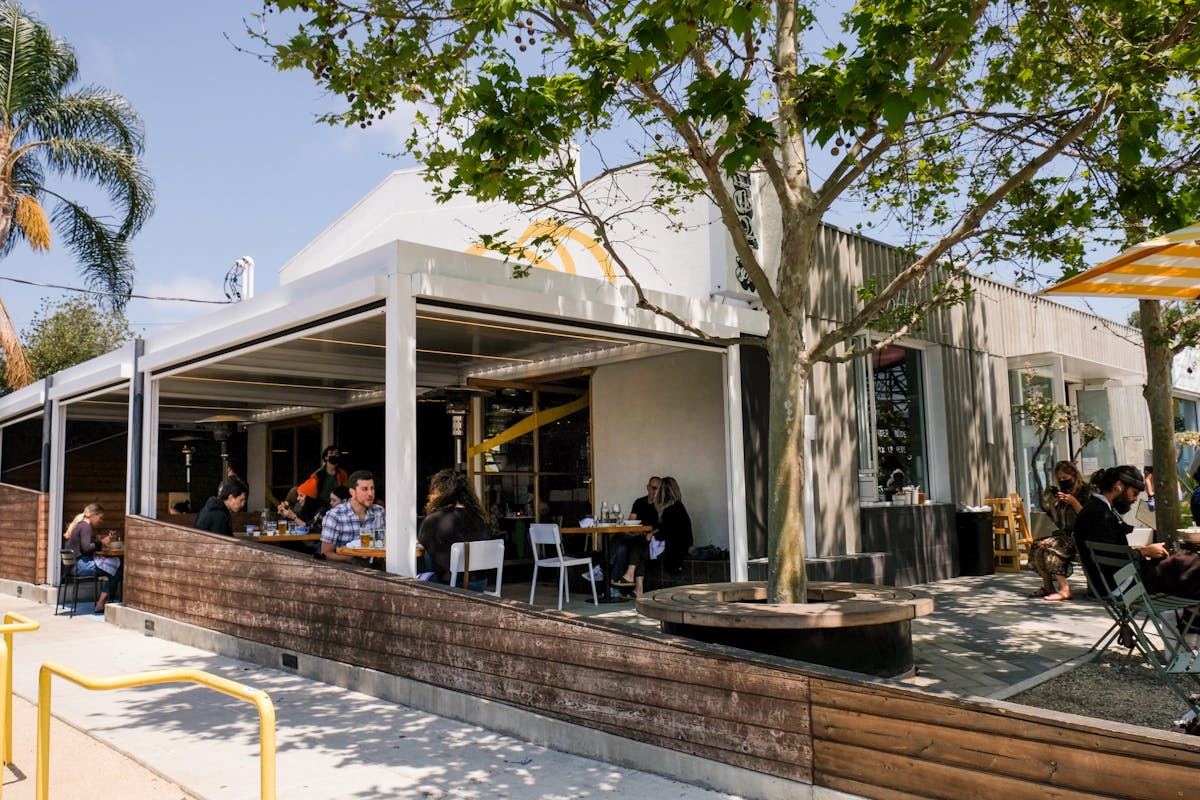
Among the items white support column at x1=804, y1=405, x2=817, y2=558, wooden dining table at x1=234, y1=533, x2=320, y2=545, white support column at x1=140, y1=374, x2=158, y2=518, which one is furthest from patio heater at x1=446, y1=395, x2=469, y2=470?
white support column at x1=804, y1=405, x2=817, y2=558

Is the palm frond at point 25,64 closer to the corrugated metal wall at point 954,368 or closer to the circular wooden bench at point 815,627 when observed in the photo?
the corrugated metal wall at point 954,368

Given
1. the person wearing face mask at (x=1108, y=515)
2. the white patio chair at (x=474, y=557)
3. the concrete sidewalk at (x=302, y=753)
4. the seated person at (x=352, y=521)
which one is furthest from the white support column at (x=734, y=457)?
the concrete sidewalk at (x=302, y=753)

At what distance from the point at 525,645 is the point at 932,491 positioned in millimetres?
7931

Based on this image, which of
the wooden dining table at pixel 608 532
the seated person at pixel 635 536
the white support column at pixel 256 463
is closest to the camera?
the wooden dining table at pixel 608 532

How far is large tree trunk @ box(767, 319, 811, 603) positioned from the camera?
5.30 metres

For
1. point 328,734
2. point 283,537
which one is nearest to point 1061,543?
point 328,734

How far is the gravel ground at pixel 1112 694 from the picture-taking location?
15.8 feet

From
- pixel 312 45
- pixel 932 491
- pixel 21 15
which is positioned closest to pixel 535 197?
pixel 312 45

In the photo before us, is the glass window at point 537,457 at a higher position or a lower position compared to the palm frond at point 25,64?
lower

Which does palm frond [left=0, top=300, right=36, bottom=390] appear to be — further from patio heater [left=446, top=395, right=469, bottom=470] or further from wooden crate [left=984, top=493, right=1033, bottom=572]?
wooden crate [left=984, top=493, right=1033, bottom=572]

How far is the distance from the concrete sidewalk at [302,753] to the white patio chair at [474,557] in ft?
4.22

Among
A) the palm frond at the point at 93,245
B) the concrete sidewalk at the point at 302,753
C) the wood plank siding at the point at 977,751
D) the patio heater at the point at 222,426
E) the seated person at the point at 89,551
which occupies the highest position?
the palm frond at the point at 93,245

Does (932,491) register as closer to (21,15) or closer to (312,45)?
(312,45)

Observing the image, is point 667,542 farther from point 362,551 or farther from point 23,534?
point 23,534
